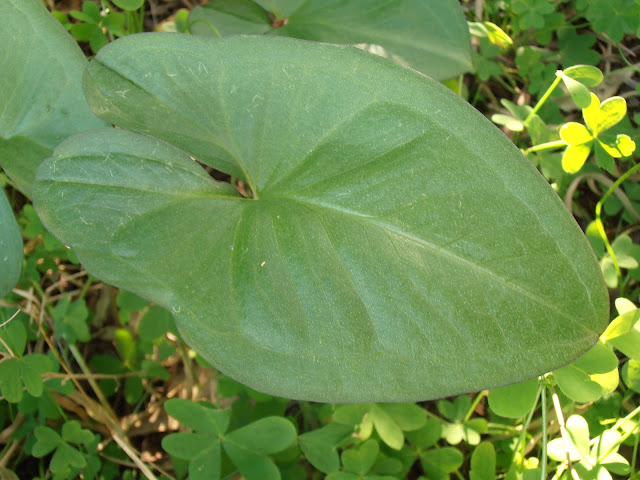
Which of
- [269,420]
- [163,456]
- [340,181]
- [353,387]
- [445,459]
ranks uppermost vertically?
[340,181]

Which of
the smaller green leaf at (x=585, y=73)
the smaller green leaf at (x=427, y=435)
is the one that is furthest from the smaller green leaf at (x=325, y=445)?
the smaller green leaf at (x=585, y=73)

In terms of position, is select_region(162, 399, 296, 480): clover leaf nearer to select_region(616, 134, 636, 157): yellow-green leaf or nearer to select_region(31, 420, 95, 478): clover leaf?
select_region(31, 420, 95, 478): clover leaf

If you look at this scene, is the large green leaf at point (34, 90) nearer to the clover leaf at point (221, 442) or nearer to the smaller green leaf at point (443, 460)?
the clover leaf at point (221, 442)

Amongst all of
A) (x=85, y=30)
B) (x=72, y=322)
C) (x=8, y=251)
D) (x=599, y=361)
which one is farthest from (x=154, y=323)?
(x=599, y=361)

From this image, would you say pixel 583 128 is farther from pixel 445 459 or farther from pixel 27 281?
pixel 27 281

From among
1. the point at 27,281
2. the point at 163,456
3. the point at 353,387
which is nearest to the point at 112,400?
the point at 163,456

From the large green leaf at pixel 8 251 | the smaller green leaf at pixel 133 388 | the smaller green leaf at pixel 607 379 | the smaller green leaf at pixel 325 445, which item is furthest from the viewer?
the smaller green leaf at pixel 133 388
